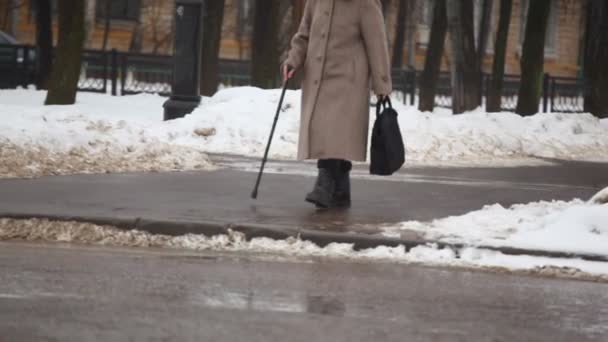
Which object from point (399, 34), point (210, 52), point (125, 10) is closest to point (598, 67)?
point (210, 52)

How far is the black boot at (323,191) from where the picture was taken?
1059cm

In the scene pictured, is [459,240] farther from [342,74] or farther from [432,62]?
[432,62]

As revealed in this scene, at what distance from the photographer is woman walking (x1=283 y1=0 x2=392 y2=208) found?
10328mm

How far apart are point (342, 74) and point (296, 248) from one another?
1992 millimetres

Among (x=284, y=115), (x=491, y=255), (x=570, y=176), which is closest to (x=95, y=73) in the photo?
(x=284, y=115)

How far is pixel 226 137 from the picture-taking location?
17797 millimetres

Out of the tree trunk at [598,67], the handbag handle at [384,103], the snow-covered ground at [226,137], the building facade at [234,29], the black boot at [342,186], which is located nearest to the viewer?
the handbag handle at [384,103]

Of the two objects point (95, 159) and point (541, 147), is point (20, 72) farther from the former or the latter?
point (95, 159)

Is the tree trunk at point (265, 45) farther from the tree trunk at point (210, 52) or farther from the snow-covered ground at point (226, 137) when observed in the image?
the snow-covered ground at point (226, 137)

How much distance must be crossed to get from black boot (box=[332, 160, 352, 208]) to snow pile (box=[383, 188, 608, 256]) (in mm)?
1108

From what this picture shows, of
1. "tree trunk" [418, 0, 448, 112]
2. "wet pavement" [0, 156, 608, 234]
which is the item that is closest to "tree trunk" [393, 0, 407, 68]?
"tree trunk" [418, 0, 448, 112]

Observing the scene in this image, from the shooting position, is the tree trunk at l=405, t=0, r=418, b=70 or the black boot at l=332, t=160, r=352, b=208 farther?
the tree trunk at l=405, t=0, r=418, b=70

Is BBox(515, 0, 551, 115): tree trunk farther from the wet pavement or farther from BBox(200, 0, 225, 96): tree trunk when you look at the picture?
the wet pavement

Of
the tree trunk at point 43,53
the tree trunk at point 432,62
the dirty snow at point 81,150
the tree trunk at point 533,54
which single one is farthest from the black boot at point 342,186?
the tree trunk at point 432,62
